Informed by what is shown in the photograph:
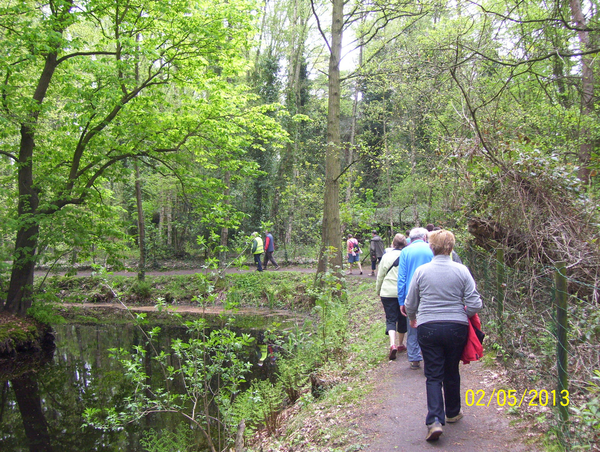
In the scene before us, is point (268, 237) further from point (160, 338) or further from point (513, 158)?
point (513, 158)

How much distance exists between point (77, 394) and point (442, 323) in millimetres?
8780

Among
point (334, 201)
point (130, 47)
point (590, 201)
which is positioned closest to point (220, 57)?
point (130, 47)

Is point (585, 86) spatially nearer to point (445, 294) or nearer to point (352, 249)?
point (445, 294)

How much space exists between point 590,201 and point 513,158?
3.81 feet

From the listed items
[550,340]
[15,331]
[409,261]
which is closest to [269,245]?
[15,331]

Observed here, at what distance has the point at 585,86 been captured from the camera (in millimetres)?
6664

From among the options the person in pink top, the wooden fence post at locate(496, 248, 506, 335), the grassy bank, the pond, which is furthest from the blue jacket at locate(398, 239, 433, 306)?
the person in pink top

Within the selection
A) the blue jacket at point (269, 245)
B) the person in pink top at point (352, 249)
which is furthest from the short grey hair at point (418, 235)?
the blue jacket at point (269, 245)

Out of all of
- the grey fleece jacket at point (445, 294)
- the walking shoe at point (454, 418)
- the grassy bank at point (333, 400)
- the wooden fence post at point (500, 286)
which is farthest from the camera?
the wooden fence post at point (500, 286)

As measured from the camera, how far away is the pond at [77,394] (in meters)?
7.52

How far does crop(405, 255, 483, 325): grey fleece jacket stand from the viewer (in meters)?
4.00

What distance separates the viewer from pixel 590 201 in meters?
5.01

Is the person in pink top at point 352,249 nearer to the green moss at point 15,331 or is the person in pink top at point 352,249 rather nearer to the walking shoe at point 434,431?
the green moss at point 15,331
